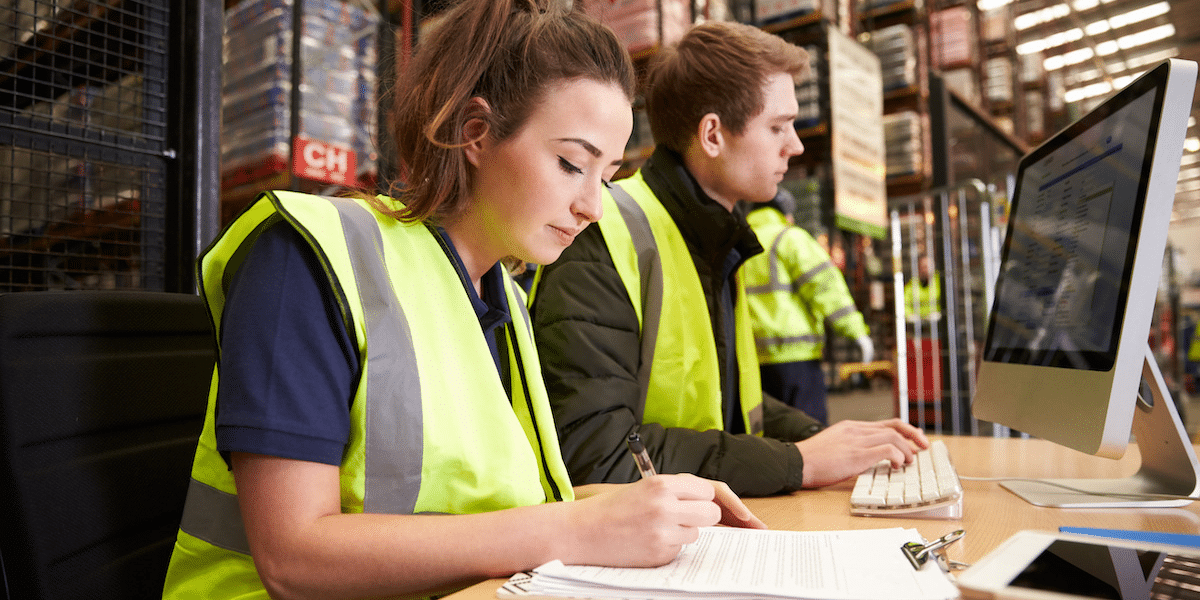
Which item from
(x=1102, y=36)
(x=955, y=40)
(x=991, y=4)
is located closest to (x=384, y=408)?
(x=955, y=40)

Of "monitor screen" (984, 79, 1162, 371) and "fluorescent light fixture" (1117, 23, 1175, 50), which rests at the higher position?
"fluorescent light fixture" (1117, 23, 1175, 50)

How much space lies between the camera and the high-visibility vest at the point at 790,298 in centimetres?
309

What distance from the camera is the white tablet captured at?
1.54 ft

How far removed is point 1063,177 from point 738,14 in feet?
11.9

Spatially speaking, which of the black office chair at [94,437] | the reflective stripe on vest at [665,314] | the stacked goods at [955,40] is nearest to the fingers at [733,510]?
the reflective stripe on vest at [665,314]

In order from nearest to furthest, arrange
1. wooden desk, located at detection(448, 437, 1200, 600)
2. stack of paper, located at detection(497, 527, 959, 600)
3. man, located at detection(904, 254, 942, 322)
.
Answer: stack of paper, located at detection(497, 527, 959, 600) < wooden desk, located at detection(448, 437, 1200, 600) < man, located at detection(904, 254, 942, 322)

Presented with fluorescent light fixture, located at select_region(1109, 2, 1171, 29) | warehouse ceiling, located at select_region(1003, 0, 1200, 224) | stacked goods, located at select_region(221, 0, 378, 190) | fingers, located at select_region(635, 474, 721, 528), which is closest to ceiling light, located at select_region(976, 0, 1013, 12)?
warehouse ceiling, located at select_region(1003, 0, 1200, 224)

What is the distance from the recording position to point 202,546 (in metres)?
0.77

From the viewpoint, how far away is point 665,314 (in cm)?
140

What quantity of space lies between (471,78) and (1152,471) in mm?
1092

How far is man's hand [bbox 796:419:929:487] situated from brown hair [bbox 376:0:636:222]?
2.15 feet

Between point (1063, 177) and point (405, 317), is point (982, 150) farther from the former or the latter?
point (405, 317)

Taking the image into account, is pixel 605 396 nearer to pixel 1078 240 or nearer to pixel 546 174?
pixel 546 174

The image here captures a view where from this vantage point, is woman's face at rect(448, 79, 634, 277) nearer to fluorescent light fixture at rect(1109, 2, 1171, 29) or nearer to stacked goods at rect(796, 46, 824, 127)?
stacked goods at rect(796, 46, 824, 127)
